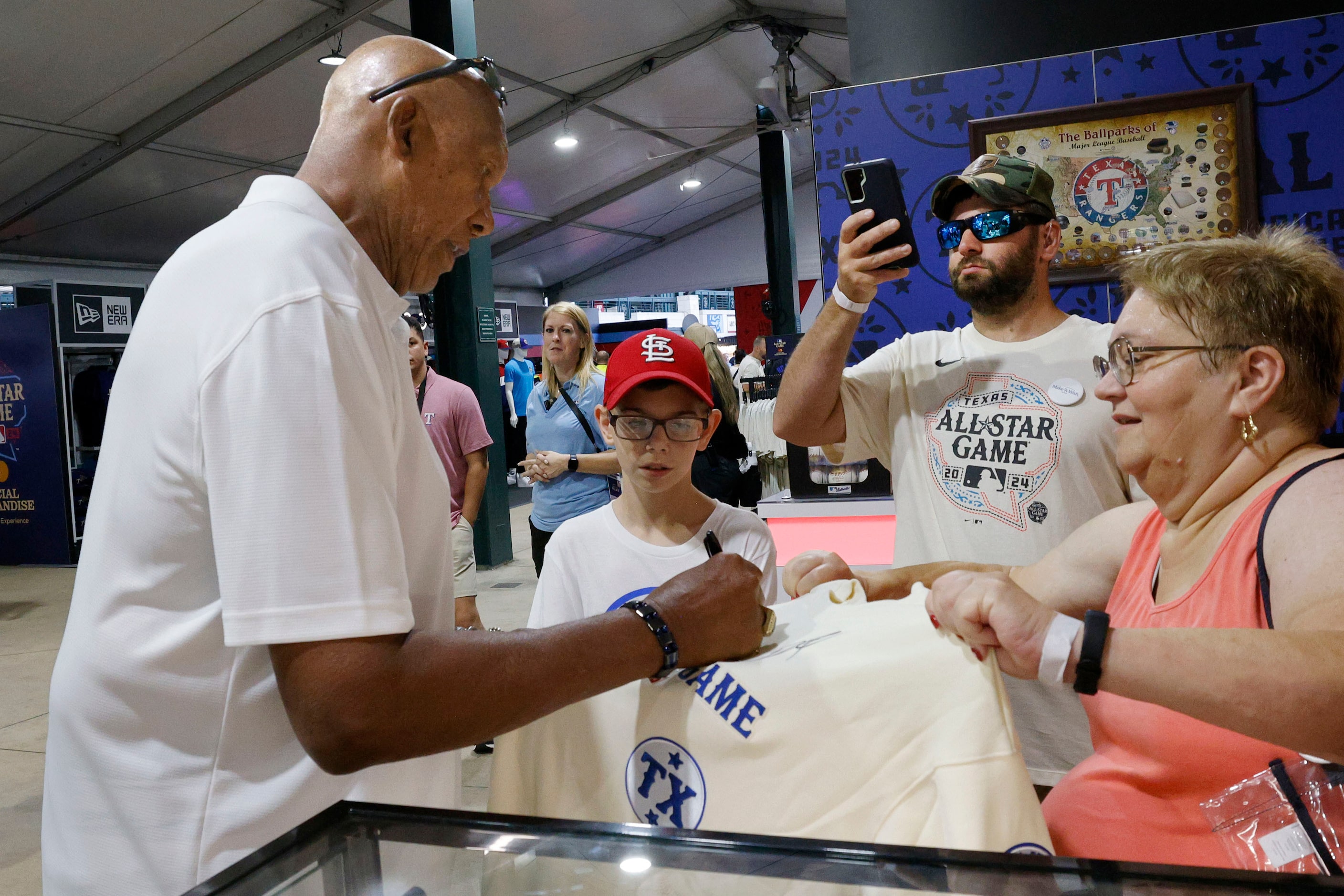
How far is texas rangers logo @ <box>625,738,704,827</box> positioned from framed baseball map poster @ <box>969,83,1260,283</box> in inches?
101

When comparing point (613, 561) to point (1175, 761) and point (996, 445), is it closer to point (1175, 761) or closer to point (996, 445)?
point (996, 445)

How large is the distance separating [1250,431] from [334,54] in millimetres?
9611

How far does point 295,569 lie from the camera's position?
2.77 ft

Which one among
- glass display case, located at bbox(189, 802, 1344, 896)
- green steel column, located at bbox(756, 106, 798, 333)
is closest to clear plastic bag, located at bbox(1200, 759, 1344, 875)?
glass display case, located at bbox(189, 802, 1344, 896)

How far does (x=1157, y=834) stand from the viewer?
111 centimetres

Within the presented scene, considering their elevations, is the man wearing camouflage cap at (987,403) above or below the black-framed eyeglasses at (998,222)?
below

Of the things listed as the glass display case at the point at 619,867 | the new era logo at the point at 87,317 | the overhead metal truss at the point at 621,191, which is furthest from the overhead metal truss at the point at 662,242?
the glass display case at the point at 619,867

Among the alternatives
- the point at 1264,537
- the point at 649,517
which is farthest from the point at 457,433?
the point at 1264,537

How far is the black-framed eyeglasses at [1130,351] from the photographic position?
120 cm

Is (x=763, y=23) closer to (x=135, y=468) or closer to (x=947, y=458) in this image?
(x=947, y=458)

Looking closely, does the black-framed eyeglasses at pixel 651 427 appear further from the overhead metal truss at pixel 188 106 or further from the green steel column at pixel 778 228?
the green steel column at pixel 778 228

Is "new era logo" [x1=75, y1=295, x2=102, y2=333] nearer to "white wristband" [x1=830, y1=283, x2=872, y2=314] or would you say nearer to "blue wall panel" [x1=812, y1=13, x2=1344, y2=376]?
"blue wall panel" [x1=812, y1=13, x2=1344, y2=376]

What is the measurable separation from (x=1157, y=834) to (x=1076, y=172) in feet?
8.53

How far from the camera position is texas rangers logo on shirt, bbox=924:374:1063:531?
6.66 feet
